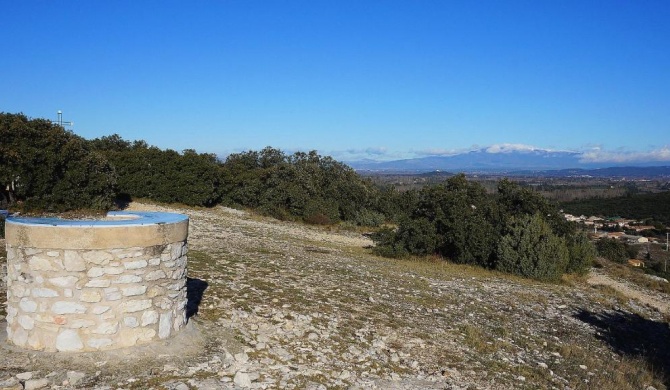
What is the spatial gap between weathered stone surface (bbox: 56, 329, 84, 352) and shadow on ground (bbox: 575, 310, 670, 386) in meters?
10.7

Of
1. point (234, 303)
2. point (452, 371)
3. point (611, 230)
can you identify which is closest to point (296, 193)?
point (234, 303)

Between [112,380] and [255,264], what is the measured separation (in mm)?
9201

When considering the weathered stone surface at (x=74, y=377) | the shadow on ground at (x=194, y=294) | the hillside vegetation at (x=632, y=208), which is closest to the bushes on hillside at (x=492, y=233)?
the shadow on ground at (x=194, y=294)

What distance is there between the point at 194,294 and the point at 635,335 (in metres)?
12.3

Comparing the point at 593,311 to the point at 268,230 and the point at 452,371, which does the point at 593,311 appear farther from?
the point at 268,230

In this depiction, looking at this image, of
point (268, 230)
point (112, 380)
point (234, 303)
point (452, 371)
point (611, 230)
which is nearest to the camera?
point (112, 380)

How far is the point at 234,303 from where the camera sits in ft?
34.4

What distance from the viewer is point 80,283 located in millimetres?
6867

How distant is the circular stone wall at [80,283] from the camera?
684 centimetres

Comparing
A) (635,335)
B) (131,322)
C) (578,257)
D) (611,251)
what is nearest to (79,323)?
(131,322)

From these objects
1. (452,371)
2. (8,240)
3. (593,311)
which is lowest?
(593,311)

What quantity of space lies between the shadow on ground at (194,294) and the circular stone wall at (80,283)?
184 cm

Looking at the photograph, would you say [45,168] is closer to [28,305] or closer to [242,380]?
[28,305]

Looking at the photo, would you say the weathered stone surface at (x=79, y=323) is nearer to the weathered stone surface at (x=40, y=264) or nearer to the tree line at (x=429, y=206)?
the weathered stone surface at (x=40, y=264)
